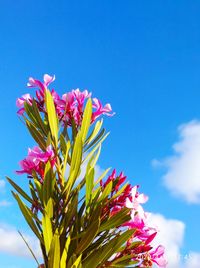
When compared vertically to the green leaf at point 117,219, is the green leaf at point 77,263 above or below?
below

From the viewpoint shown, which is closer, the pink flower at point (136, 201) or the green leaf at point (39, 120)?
the pink flower at point (136, 201)

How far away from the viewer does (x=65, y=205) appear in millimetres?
2717

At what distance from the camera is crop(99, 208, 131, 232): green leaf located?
2.62 m

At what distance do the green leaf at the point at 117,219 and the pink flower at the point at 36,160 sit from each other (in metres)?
0.44

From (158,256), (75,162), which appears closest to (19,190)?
(75,162)

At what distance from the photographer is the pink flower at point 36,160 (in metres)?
2.68

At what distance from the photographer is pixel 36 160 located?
8.80 feet

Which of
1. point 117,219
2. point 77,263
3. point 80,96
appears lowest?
point 77,263

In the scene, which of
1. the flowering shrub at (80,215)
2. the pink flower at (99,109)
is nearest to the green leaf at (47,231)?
the flowering shrub at (80,215)

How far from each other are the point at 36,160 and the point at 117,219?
0.54 metres

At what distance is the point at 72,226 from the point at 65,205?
0.39 ft

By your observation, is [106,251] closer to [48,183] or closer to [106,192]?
[106,192]

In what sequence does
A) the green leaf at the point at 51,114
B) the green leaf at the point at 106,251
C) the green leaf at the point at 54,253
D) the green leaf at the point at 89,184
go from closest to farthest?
the green leaf at the point at 54,253
the green leaf at the point at 106,251
the green leaf at the point at 89,184
the green leaf at the point at 51,114

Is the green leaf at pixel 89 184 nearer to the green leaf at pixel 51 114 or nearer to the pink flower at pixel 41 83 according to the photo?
the green leaf at pixel 51 114
